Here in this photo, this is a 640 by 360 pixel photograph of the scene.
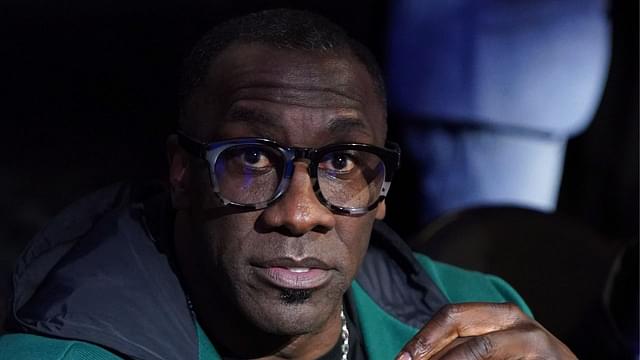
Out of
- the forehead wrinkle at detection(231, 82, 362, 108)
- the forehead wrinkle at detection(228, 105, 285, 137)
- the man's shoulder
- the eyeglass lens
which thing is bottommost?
the man's shoulder

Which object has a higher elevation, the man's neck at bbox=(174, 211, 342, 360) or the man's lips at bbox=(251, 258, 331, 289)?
the man's lips at bbox=(251, 258, 331, 289)

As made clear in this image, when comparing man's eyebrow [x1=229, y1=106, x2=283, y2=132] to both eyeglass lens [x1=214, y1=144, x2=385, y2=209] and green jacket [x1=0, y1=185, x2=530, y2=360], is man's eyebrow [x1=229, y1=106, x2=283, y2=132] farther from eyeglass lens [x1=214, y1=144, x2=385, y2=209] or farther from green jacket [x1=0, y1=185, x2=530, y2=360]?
green jacket [x1=0, y1=185, x2=530, y2=360]

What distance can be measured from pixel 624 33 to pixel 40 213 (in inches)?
83.5

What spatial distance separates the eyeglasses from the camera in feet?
6.23

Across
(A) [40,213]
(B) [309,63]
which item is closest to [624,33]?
(B) [309,63]

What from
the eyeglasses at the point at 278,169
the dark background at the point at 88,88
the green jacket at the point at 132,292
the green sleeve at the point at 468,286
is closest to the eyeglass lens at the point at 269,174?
the eyeglasses at the point at 278,169

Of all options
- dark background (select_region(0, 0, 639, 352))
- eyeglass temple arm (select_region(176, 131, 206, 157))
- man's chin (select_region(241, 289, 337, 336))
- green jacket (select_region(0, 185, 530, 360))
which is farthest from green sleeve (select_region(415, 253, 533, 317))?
dark background (select_region(0, 0, 639, 352))

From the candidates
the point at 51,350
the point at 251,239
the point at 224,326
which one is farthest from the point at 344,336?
the point at 51,350

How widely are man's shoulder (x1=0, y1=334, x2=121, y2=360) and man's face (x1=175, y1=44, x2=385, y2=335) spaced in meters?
0.25

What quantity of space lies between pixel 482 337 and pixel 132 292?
1.92 feet

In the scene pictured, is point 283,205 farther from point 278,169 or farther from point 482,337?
point 482,337

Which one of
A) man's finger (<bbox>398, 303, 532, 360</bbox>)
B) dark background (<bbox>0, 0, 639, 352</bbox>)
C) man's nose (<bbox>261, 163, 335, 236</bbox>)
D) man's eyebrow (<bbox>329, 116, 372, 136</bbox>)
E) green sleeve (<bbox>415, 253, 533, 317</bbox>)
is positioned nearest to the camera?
man's finger (<bbox>398, 303, 532, 360</bbox>)

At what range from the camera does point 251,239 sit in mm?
1907

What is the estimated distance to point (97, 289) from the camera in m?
1.92
